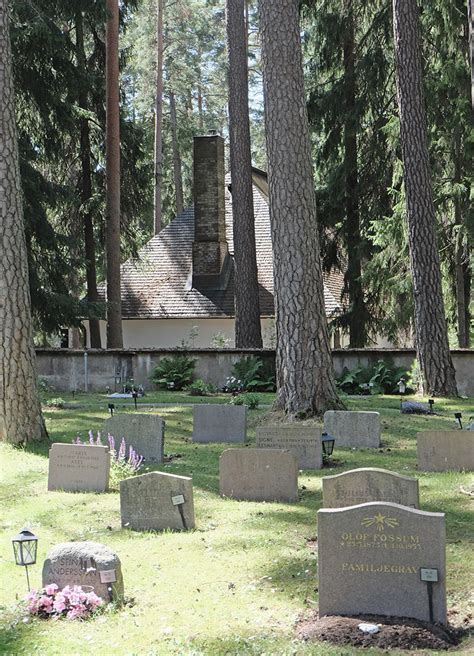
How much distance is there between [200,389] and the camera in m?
22.8

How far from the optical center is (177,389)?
24.0m

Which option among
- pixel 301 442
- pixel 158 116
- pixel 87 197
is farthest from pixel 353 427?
pixel 158 116

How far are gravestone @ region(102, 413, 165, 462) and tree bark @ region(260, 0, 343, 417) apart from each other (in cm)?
300

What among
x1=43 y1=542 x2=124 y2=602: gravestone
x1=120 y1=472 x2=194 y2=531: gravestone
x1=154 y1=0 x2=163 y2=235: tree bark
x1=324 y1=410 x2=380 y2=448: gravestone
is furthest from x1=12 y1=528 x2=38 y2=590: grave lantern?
x1=154 y1=0 x2=163 y2=235: tree bark

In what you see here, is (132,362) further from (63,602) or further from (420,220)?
(63,602)

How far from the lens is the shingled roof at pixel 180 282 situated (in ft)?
108

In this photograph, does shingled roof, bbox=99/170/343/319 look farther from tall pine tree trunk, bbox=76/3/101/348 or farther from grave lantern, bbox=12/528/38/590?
grave lantern, bbox=12/528/38/590

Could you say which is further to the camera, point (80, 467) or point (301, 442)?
point (301, 442)

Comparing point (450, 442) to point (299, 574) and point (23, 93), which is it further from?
point (23, 93)

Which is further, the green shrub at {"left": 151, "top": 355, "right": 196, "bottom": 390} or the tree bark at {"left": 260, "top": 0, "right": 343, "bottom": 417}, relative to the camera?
the green shrub at {"left": 151, "top": 355, "right": 196, "bottom": 390}

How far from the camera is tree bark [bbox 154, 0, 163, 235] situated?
4012 centimetres

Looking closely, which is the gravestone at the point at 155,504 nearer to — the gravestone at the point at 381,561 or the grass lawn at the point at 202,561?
the grass lawn at the point at 202,561

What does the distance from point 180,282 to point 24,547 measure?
27243 mm

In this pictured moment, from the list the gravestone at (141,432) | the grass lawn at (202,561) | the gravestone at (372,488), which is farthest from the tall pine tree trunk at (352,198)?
the gravestone at (372,488)
